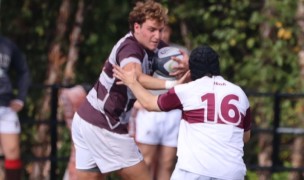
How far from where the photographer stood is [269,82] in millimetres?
13664

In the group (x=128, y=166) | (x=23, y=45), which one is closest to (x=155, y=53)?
(x=128, y=166)

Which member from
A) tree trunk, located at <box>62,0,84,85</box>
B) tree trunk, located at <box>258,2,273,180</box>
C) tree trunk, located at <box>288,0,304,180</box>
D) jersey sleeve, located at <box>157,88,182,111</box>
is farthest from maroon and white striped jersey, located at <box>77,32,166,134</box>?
tree trunk, located at <box>62,0,84,85</box>

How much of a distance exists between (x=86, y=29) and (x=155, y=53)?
6047 mm

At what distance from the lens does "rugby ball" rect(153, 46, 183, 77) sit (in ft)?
28.9

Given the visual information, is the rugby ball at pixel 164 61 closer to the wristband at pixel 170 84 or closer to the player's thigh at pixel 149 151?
the wristband at pixel 170 84

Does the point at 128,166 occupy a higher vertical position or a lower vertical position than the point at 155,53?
lower

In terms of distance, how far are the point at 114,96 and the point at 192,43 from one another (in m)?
5.50

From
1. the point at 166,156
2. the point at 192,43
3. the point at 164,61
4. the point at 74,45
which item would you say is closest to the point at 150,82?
the point at 164,61

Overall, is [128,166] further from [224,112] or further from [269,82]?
[269,82]

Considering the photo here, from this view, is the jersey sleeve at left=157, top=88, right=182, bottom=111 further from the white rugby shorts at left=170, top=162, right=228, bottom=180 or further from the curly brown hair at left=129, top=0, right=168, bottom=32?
the curly brown hair at left=129, top=0, right=168, bottom=32

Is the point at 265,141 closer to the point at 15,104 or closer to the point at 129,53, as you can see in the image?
the point at 15,104

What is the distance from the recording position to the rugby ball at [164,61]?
880 cm

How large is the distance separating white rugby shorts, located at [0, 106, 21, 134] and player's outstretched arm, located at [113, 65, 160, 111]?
2.88m

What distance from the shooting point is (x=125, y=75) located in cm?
834
